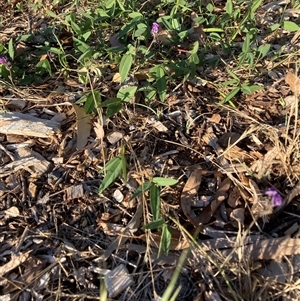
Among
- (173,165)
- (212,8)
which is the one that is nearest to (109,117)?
(173,165)

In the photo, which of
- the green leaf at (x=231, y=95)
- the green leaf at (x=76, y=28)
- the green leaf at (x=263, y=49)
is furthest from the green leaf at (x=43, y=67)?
the green leaf at (x=263, y=49)

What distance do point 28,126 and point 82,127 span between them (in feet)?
0.58

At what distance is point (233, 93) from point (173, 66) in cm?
23

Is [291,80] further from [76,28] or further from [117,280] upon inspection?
[117,280]

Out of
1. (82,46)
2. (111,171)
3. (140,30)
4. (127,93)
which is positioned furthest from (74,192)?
(140,30)

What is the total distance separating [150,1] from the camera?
2.25 meters

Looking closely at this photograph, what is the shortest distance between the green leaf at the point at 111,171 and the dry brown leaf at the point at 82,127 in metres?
0.18

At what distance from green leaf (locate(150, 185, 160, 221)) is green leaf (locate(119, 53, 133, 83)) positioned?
0.44m

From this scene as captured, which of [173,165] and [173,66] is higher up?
[173,66]

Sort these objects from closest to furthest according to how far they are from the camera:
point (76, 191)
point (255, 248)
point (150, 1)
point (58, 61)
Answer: point (255, 248) → point (76, 191) → point (58, 61) → point (150, 1)

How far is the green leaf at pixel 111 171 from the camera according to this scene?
1.52 meters

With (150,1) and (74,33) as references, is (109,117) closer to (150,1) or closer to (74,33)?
(74,33)

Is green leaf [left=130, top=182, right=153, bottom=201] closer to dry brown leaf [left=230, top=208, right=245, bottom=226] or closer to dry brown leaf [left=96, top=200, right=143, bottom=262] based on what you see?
dry brown leaf [left=96, top=200, right=143, bottom=262]

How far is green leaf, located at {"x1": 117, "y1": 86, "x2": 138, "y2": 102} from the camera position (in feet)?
5.70
